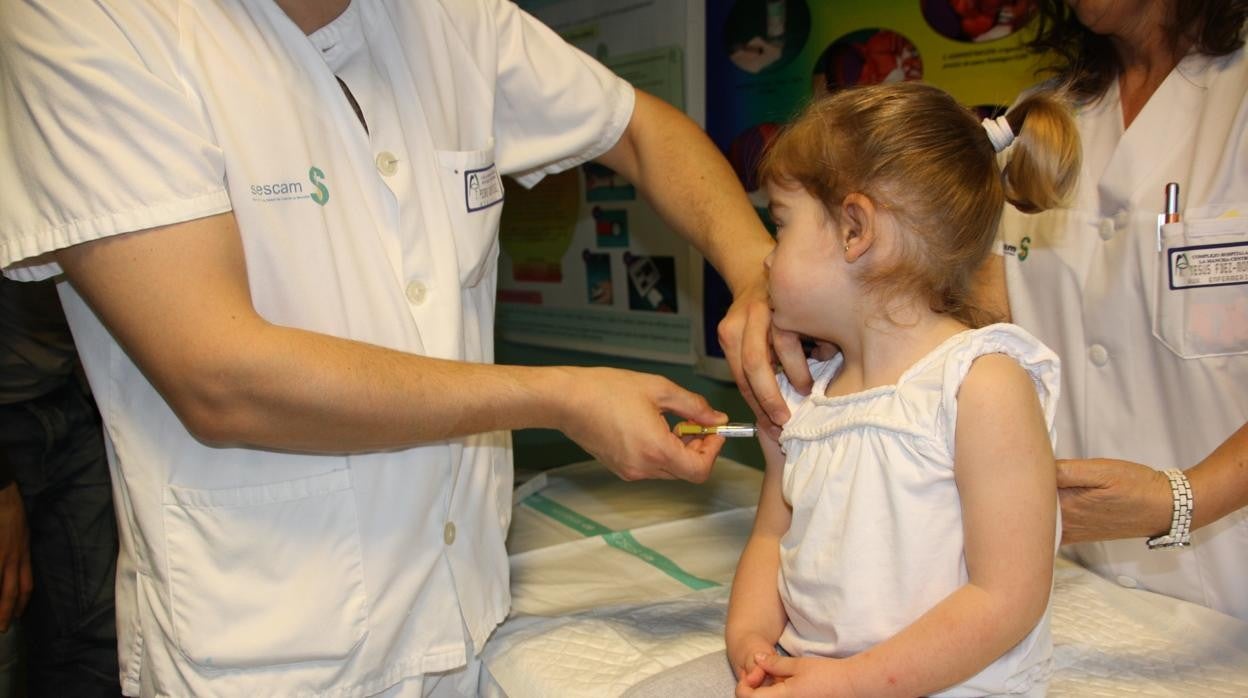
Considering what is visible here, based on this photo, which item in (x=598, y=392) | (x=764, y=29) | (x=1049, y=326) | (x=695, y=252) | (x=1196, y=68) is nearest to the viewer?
(x=598, y=392)

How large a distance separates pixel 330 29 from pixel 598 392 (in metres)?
0.58

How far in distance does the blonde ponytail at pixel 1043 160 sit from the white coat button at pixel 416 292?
2.45 ft

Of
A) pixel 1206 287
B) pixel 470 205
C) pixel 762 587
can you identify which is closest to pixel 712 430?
pixel 762 587

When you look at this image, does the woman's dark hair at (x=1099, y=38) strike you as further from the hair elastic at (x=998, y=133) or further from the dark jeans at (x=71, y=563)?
the dark jeans at (x=71, y=563)

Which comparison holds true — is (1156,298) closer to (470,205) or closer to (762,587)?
(762,587)

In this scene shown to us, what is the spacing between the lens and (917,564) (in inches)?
40.1

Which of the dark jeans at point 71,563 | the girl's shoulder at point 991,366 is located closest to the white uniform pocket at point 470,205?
the girl's shoulder at point 991,366

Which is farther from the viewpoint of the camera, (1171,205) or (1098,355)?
(1098,355)

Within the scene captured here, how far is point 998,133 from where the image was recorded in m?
1.12

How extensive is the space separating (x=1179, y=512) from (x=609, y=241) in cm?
190

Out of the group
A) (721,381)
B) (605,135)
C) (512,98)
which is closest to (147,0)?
(512,98)

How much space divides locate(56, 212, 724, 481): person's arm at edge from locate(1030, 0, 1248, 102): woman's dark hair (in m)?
0.98

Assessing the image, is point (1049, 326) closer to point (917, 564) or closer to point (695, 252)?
point (917, 564)

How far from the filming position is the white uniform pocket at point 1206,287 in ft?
4.00
